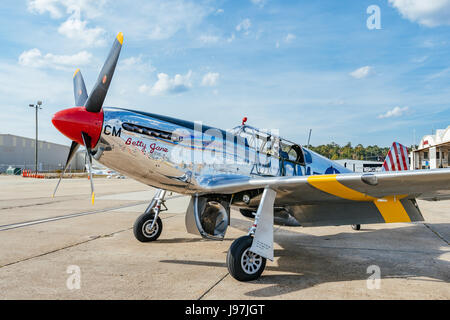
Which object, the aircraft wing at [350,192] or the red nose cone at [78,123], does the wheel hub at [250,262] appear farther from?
the red nose cone at [78,123]

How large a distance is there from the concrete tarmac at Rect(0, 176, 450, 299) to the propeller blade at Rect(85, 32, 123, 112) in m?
2.13

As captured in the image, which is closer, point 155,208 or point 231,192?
point 231,192

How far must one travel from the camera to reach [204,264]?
183 inches

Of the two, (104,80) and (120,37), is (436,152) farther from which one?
(104,80)

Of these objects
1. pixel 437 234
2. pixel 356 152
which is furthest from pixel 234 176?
pixel 356 152

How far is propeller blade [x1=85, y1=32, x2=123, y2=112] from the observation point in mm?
4117

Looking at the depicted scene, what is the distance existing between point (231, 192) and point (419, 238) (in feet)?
14.8

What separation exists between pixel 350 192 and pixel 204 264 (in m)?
2.24

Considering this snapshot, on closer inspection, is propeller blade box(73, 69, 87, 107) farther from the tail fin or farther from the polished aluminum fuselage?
the tail fin

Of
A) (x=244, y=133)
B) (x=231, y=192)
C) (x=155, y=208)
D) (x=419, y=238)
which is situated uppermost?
(x=244, y=133)

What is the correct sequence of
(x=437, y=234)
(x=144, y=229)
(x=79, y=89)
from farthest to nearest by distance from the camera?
(x=437, y=234) → (x=144, y=229) → (x=79, y=89)

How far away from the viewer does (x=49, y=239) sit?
604cm
